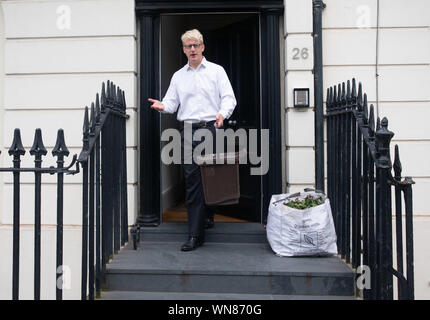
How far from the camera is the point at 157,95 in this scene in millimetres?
4395

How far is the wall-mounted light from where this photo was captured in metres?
4.16

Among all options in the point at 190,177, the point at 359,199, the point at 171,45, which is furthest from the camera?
the point at 171,45

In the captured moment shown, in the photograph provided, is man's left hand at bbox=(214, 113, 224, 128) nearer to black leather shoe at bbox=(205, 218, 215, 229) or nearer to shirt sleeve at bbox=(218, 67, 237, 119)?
shirt sleeve at bbox=(218, 67, 237, 119)

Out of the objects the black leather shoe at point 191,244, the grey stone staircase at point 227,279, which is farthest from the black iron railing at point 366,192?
the black leather shoe at point 191,244

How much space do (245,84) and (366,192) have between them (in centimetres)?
232

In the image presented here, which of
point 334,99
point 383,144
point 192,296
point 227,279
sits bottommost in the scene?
point 192,296

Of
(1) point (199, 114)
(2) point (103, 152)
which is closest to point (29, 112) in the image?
(2) point (103, 152)

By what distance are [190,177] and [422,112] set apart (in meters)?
2.47

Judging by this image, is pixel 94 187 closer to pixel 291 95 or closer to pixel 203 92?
pixel 203 92

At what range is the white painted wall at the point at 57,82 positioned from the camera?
431cm

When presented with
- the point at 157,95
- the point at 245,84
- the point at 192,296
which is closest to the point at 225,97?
the point at 157,95

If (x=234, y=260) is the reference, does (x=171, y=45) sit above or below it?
above

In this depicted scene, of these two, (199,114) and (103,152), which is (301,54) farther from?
(103,152)

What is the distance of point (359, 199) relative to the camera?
3076mm
